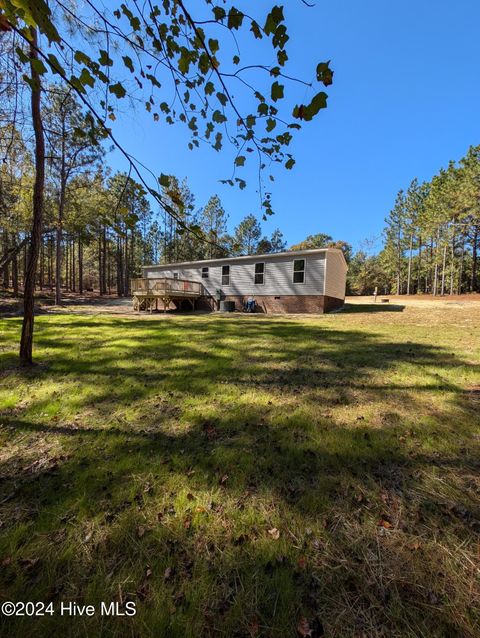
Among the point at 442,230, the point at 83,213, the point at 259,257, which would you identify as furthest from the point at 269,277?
the point at 442,230

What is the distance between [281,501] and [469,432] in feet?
7.39

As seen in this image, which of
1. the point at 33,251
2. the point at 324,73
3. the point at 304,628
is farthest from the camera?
the point at 33,251

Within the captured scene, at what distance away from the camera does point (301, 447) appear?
2.59m

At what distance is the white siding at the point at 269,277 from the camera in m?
15.4

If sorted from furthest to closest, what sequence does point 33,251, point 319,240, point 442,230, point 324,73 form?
point 319,240, point 442,230, point 33,251, point 324,73

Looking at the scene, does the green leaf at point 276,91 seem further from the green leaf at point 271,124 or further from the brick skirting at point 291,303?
the brick skirting at point 291,303

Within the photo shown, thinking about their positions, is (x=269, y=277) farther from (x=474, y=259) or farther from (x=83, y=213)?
(x=474, y=259)

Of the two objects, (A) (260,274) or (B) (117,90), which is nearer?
(B) (117,90)

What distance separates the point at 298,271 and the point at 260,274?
2541 millimetres

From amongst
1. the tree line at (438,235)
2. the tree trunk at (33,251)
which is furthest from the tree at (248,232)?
the tree trunk at (33,251)

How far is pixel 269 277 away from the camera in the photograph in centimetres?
1688

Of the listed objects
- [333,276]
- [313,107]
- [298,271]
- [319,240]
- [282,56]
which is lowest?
[313,107]

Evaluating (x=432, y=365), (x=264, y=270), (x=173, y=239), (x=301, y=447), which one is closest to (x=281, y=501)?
(x=301, y=447)

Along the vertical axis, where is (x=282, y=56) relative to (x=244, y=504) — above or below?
above
